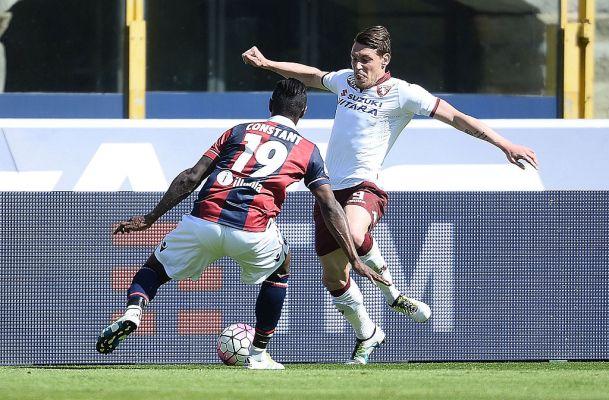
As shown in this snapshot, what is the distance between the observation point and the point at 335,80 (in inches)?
358

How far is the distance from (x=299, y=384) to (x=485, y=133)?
2270 mm

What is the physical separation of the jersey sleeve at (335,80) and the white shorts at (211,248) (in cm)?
146

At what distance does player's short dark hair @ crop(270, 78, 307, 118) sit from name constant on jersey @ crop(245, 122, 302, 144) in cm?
14

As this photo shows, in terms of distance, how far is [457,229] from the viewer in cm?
1022

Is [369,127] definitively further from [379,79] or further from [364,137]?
[379,79]

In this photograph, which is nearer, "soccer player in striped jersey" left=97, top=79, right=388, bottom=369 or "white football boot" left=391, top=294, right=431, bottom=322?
"soccer player in striped jersey" left=97, top=79, right=388, bottom=369

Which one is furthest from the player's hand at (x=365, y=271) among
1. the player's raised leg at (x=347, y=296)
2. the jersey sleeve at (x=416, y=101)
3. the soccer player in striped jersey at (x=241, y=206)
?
the jersey sleeve at (x=416, y=101)

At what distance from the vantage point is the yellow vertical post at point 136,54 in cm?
1284

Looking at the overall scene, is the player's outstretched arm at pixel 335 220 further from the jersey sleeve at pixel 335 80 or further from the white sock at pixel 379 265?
the jersey sleeve at pixel 335 80

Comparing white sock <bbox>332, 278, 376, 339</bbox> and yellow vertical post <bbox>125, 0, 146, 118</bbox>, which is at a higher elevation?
yellow vertical post <bbox>125, 0, 146, 118</bbox>

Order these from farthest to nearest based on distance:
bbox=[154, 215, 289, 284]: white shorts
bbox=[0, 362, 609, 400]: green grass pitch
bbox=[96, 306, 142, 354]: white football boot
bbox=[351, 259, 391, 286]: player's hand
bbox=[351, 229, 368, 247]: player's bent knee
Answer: bbox=[351, 229, 368, 247]: player's bent knee → bbox=[154, 215, 289, 284]: white shorts → bbox=[351, 259, 391, 286]: player's hand → bbox=[96, 306, 142, 354]: white football boot → bbox=[0, 362, 609, 400]: green grass pitch

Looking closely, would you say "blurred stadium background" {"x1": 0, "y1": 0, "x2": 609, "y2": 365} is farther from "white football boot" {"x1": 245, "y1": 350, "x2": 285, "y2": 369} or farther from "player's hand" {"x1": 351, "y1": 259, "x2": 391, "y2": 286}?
"player's hand" {"x1": 351, "y1": 259, "x2": 391, "y2": 286}

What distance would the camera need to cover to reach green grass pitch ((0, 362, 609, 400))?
6574 millimetres

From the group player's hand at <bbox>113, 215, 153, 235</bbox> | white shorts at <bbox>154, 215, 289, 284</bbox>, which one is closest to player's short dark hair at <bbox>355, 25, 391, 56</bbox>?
white shorts at <bbox>154, 215, 289, 284</bbox>
